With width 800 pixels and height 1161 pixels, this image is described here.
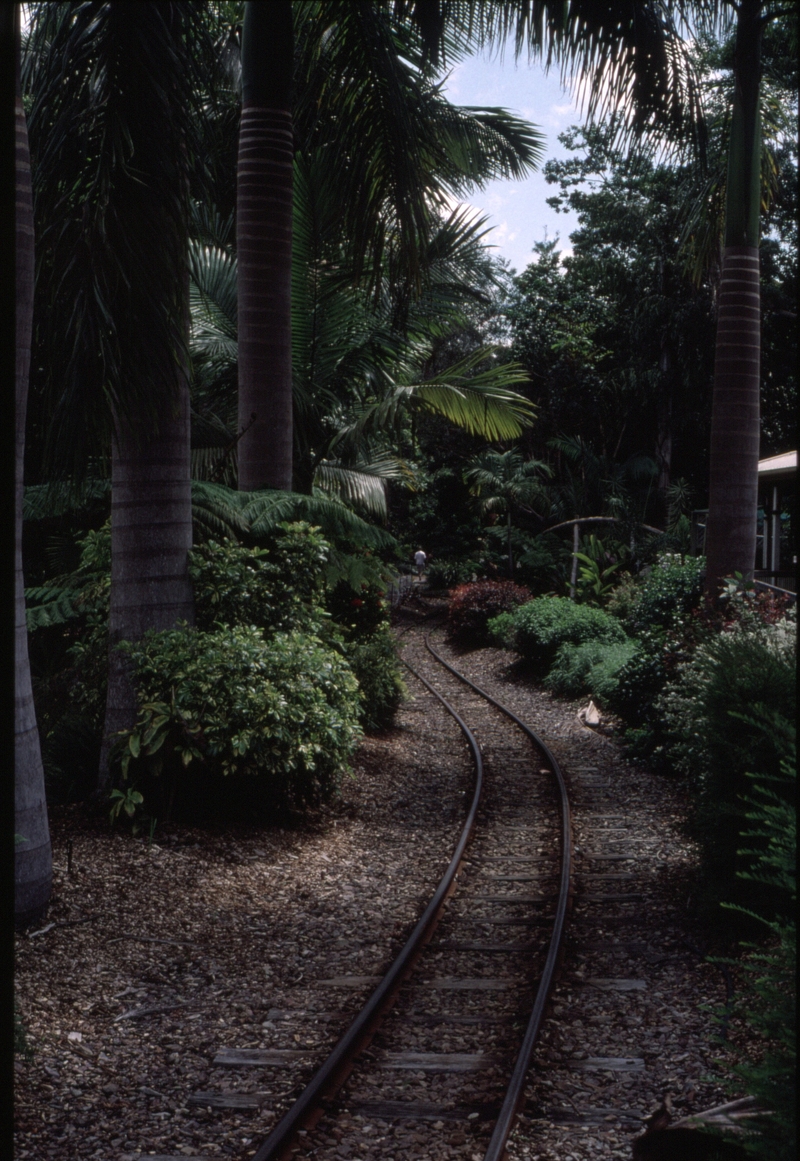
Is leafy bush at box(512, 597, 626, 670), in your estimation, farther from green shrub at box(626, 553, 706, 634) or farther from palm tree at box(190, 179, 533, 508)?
palm tree at box(190, 179, 533, 508)

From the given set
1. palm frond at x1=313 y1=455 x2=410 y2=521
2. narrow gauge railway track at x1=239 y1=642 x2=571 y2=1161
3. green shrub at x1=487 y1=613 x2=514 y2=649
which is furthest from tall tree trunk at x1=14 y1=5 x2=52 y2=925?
green shrub at x1=487 y1=613 x2=514 y2=649

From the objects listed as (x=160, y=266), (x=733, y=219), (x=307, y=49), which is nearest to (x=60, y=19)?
(x=160, y=266)

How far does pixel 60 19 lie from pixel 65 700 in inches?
223

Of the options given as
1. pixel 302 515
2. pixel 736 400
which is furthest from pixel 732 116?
pixel 302 515

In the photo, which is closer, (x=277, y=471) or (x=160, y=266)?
(x=160, y=266)

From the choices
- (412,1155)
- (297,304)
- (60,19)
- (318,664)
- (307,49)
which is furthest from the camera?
(297,304)

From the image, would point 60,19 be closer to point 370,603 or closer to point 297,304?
point 297,304

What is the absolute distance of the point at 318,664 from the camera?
25.8ft

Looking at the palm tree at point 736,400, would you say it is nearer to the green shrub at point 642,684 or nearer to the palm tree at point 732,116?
the palm tree at point 732,116

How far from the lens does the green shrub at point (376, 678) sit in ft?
39.3

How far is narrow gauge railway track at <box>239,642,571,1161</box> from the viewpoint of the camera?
363 centimetres

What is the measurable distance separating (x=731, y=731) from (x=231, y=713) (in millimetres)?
3559

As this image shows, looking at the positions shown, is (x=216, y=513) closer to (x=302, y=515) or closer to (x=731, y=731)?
(x=302, y=515)

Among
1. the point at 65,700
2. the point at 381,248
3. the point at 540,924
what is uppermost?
the point at 381,248
